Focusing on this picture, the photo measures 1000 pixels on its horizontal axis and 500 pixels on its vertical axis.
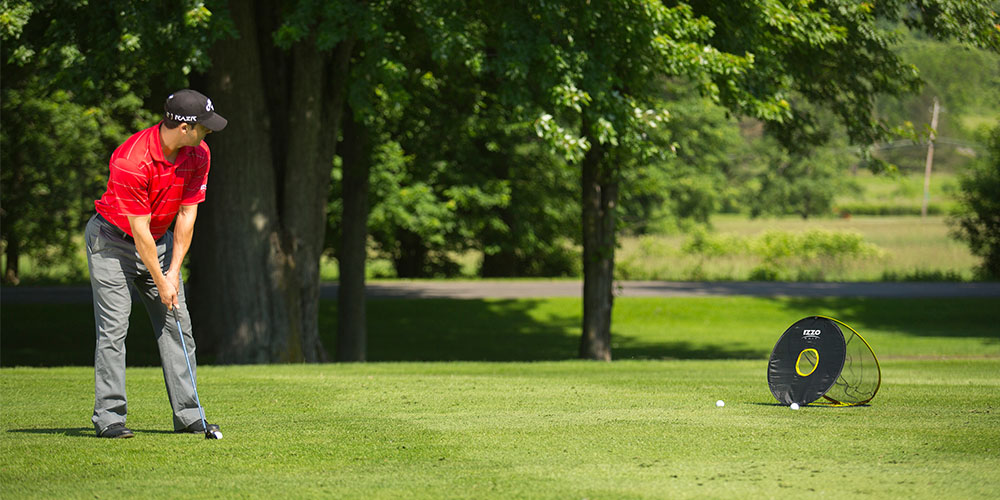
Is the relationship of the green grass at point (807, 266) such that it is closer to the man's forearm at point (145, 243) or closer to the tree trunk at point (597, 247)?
the tree trunk at point (597, 247)

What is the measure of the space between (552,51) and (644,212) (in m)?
39.0

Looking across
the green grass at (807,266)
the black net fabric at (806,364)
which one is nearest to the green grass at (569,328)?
the green grass at (807,266)

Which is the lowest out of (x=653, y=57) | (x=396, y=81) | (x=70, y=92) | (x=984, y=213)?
(x=984, y=213)

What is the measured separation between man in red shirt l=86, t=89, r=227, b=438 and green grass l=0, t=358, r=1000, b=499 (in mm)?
361

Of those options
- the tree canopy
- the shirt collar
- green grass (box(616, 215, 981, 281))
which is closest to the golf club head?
the shirt collar

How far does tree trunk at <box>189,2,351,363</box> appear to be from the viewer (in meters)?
15.1

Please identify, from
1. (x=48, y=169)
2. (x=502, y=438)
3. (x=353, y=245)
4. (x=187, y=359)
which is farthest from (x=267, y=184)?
(x=48, y=169)

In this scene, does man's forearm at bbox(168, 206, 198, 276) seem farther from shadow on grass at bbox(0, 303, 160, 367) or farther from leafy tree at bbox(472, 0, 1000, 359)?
shadow on grass at bbox(0, 303, 160, 367)

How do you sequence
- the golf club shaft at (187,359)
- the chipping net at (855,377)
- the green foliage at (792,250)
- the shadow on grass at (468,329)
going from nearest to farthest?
the golf club shaft at (187,359), the chipping net at (855,377), the shadow on grass at (468,329), the green foliage at (792,250)

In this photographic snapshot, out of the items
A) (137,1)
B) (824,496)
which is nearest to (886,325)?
(137,1)

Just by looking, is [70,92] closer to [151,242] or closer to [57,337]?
[57,337]

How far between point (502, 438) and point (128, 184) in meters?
2.69

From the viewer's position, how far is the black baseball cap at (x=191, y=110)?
637 centimetres

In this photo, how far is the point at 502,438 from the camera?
21.8 ft
